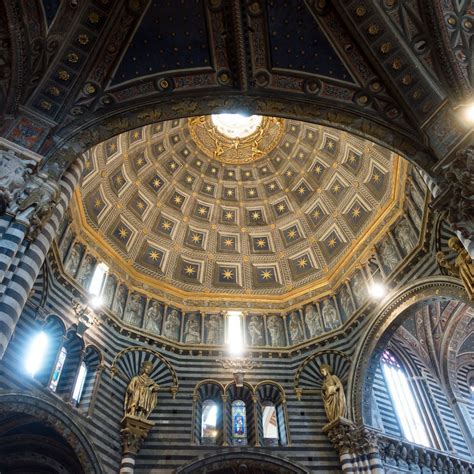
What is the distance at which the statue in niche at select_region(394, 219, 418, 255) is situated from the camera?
17.6 meters

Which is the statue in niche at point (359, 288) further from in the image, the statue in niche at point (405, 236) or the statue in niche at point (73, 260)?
the statue in niche at point (73, 260)

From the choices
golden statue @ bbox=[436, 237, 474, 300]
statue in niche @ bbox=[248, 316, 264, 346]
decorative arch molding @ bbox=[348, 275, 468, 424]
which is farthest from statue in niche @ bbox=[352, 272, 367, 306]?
golden statue @ bbox=[436, 237, 474, 300]

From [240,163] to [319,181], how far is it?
197 inches

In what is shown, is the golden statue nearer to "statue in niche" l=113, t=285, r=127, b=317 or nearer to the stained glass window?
the stained glass window

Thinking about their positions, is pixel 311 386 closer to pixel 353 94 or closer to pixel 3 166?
pixel 353 94

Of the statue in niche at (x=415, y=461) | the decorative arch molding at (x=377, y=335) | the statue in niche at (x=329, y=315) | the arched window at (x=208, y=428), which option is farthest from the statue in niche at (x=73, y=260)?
the statue in niche at (x=415, y=461)

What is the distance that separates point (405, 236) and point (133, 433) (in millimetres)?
13396

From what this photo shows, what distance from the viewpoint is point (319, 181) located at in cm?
2348

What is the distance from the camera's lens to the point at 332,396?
17562mm

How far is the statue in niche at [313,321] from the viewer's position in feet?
66.7

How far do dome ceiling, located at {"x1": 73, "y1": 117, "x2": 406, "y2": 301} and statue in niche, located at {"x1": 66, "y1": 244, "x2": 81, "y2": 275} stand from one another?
1.36 m

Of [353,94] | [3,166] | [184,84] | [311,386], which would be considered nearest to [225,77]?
[184,84]

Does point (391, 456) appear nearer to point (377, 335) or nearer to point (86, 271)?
point (377, 335)

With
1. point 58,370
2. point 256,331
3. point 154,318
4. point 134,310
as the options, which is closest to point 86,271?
point 134,310
